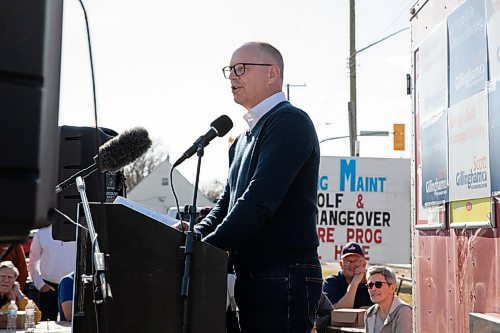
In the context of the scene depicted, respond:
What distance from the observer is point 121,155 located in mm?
5117

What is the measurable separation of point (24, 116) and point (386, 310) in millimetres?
5909

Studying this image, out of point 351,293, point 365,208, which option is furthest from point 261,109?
point 365,208

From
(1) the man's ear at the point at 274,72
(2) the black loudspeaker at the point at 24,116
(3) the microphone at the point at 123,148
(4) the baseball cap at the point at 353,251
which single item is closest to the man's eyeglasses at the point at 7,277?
(4) the baseball cap at the point at 353,251

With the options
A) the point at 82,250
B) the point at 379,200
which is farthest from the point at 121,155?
the point at 379,200

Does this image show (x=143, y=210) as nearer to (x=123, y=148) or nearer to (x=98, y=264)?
(x=98, y=264)

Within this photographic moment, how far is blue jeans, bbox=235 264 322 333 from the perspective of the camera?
392cm

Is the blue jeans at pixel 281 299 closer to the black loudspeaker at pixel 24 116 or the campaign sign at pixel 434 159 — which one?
the campaign sign at pixel 434 159

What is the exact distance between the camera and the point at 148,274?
12.2 ft

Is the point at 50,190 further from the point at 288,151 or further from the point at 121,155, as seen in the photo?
the point at 121,155

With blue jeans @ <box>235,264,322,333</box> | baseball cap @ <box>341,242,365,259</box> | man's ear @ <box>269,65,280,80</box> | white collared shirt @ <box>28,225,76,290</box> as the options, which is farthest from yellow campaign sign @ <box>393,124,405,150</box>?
blue jeans @ <box>235,264,322,333</box>

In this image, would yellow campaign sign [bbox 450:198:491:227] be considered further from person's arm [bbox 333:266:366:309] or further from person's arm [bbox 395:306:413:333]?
person's arm [bbox 333:266:366:309]

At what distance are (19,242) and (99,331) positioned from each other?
59.0 inches

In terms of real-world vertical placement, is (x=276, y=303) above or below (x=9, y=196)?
below

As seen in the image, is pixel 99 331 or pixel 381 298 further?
pixel 381 298
